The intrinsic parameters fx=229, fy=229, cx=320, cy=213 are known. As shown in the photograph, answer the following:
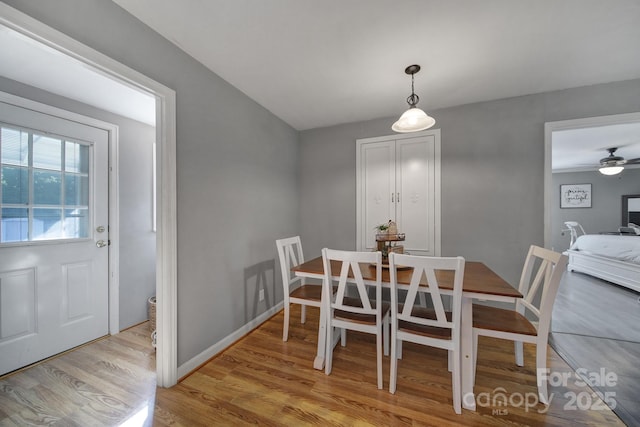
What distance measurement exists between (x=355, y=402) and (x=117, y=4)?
2.84 metres

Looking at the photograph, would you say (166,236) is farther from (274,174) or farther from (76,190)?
(274,174)

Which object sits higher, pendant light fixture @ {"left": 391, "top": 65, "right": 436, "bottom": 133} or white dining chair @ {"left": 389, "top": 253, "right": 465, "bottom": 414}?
pendant light fixture @ {"left": 391, "top": 65, "right": 436, "bottom": 133}

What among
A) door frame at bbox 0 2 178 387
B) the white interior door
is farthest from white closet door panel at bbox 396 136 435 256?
the white interior door

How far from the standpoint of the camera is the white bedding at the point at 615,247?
359cm

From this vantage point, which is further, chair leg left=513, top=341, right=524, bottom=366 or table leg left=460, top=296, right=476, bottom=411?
chair leg left=513, top=341, right=524, bottom=366

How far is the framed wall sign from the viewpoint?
591cm

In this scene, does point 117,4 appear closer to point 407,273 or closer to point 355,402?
point 407,273

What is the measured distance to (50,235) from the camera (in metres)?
1.99

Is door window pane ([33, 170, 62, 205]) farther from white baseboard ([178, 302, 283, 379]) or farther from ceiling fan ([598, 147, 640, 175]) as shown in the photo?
ceiling fan ([598, 147, 640, 175])

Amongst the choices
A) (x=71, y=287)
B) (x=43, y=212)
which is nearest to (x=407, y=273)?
(x=71, y=287)

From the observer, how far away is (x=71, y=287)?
2066 millimetres

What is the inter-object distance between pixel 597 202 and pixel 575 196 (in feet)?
1.45

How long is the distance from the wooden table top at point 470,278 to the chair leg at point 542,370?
0.39 m

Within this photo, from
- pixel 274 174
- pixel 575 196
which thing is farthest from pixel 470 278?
pixel 575 196
